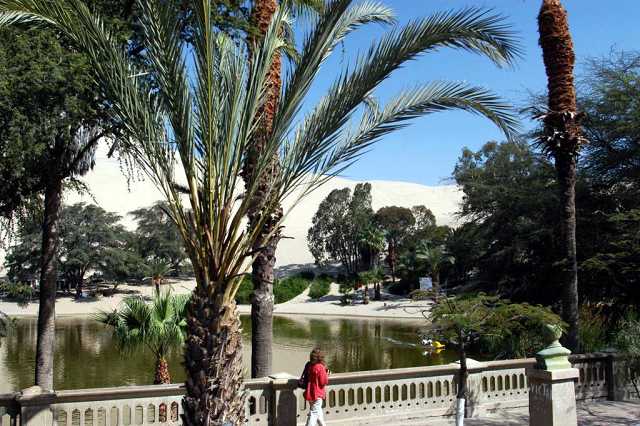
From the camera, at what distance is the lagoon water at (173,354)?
21.4 m

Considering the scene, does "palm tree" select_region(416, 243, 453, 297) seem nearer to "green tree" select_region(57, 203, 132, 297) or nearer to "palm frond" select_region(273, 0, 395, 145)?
"green tree" select_region(57, 203, 132, 297)

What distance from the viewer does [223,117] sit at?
668cm

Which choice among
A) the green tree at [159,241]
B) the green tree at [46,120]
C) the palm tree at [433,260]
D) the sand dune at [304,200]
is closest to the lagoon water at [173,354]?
the green tree at [46,120]

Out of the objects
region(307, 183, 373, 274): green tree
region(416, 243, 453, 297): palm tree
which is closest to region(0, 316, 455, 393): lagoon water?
region(416, 243, 453, 297): palm tree

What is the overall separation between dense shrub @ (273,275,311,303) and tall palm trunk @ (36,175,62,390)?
47.0 m

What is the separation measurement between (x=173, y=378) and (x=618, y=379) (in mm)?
14076

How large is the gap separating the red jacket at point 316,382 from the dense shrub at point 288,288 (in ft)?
164

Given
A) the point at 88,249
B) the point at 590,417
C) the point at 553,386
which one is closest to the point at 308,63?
the point at 553,386

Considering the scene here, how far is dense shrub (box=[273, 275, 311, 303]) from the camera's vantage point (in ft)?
194

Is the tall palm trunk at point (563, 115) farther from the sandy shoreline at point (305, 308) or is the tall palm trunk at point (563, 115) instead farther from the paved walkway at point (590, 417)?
the sandy shoreline at point (305, 308)

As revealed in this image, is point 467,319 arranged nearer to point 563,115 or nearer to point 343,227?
point 563,115

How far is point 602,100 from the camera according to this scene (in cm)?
2166

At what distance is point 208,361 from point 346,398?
13.6 ft

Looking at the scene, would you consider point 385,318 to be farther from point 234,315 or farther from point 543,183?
point 234,315
